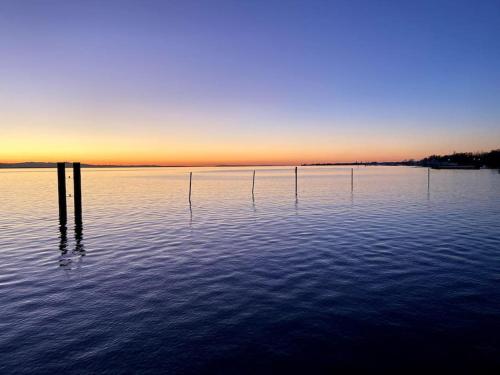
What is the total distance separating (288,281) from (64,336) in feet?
25.8

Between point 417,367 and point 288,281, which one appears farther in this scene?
point 288,281

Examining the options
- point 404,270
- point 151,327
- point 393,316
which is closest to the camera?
point 151,327

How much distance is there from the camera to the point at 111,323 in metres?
9.59

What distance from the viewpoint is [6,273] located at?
14336 millimetres

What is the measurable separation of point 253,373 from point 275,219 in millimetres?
22428

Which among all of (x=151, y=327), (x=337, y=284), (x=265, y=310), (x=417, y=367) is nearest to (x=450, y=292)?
(x=337, y=284)

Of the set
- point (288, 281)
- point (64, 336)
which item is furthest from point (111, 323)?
point (288, 281)

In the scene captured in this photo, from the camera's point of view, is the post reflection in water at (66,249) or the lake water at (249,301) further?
the post reflection in water at (66,249)

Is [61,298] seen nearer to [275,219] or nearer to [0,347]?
[0,347]

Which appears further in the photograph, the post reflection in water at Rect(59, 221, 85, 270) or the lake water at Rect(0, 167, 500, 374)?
the post reflection in water at Rect(59, 221, 85, 270)

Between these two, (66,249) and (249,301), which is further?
(66,249)

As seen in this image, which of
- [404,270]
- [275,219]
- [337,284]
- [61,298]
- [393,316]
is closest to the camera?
[393,316]

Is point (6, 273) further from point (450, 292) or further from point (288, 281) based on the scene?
point (450, 292)

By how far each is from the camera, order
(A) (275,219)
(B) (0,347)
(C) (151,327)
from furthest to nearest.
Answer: (A) (275,219), (C) (151,327), (B) (0,347)
